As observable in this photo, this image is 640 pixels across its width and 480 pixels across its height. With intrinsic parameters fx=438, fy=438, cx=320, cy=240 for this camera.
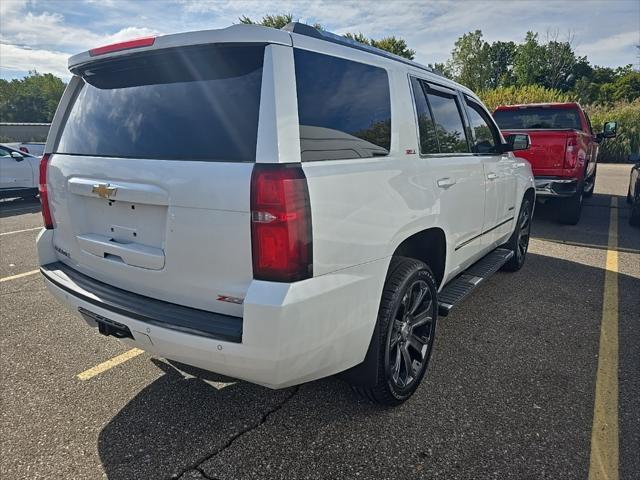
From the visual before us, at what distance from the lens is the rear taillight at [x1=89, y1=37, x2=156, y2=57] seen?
7.00ft

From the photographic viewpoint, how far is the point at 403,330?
8.70 feet

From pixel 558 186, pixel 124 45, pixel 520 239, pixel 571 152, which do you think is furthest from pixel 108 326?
pixel 571 152

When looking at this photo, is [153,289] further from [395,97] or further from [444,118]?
[444,118]

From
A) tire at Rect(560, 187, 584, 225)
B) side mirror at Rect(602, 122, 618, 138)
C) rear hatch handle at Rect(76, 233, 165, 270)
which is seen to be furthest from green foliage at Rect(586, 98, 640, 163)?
rear hatch handle at Rect(76, 233, 165, 270)

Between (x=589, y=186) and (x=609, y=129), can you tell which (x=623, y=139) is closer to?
(x=609, y=129)

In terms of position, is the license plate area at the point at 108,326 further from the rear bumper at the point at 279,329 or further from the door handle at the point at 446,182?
the door handle at the point at 446,182

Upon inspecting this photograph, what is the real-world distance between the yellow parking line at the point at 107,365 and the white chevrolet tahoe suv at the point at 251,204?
711 millimetres

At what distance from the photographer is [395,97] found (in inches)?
104

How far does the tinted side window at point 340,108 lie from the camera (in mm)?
1975

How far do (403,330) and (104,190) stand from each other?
1846mm

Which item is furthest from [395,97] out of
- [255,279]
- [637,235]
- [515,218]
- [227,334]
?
[637,235]

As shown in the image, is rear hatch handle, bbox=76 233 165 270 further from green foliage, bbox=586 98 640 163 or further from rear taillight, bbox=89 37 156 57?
green foliage, bbox=586 98 640 163

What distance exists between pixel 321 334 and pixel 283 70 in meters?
1.17

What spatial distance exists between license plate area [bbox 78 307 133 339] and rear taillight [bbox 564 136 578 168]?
23.2 feet
